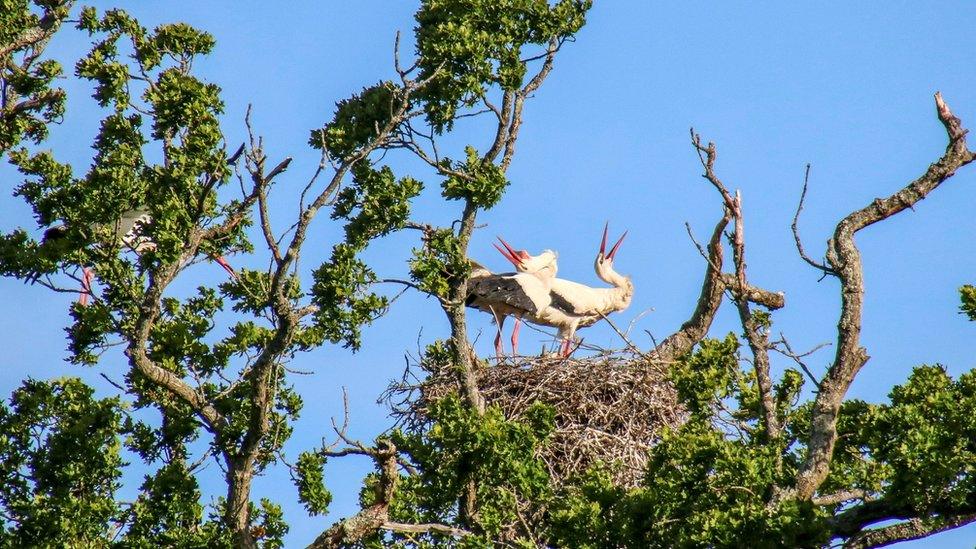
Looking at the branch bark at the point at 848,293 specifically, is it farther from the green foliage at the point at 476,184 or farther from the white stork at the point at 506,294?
the white stork at the point at 506,294

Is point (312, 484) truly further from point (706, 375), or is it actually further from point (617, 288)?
point (617, 288)

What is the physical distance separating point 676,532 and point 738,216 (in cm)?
233

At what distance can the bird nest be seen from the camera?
1554 centimetres

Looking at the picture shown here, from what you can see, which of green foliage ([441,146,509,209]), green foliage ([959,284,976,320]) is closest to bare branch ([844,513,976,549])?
green foliage ([959,284,976,320])

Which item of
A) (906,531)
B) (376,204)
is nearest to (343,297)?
(376,204)

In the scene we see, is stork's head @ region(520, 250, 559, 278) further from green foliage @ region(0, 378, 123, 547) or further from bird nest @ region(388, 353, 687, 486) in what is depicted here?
green foliage @ region(0, 378, 123, 547)

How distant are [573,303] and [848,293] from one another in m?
7.88

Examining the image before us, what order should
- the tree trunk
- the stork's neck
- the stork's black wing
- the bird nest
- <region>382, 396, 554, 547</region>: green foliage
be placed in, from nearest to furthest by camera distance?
<region>382, 396, 554, 547</region>: green foliage < the tree trunk < the bird nest < the stork's black wing < the stork's neck

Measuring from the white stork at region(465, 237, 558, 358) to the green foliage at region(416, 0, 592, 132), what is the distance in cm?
415

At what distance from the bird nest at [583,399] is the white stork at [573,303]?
186 centimetres

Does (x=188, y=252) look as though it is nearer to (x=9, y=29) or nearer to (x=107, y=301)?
(x=107, y=301)

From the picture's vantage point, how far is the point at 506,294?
18312 mm

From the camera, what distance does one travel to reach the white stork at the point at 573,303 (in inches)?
742

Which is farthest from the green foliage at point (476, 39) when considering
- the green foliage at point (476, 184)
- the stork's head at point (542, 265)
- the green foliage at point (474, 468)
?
the stork's head at point (542, 265)
